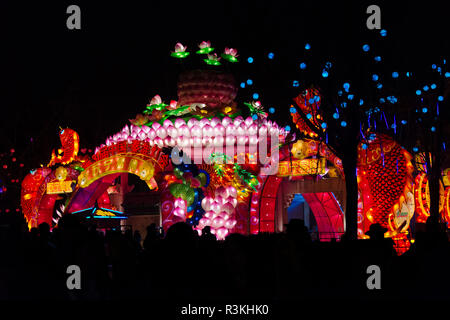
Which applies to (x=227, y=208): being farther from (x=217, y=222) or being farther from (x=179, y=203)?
(x=179, y=203)

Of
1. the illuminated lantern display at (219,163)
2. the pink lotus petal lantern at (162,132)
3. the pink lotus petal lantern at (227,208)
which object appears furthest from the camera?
the pink lotus petal lantern at (162,132)

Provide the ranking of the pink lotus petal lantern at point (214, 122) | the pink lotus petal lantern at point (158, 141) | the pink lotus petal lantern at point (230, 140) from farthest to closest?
the pink lotus petal lantern at point (158, 141)
the pink lotus petal lantern at point (214, 122)
the pink lotus petal lantern at point (230, 140)

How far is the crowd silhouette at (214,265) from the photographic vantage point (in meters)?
5.16

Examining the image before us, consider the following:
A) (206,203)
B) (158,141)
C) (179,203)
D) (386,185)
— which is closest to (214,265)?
(386,185)

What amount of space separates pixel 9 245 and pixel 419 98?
11653 millimetres

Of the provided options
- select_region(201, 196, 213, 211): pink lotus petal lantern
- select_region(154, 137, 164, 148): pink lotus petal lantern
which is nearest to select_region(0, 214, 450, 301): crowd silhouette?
select_region(201, 196, 213, 211): pink lotus petal lantern

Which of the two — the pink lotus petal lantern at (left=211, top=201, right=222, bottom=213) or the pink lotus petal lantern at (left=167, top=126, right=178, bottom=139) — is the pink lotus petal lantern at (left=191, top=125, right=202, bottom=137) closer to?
the pink lotus petal lantern at (left=167, top=126, right=178, bottom=139)

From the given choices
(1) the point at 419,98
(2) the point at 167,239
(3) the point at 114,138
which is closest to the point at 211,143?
(3) the point at 114,138

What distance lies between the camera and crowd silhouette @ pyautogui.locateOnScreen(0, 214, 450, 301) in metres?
5.16

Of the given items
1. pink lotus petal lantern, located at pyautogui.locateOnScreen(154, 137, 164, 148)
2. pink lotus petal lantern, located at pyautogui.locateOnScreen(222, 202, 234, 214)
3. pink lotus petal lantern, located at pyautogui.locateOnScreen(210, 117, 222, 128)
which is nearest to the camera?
pink lotus petal lantern, located at pyautogui.locateOnScreen(222, 202, 234, 214)

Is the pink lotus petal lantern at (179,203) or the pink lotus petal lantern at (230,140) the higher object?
the pink lotus petal lantern at (230,140)

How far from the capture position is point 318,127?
13.9 m

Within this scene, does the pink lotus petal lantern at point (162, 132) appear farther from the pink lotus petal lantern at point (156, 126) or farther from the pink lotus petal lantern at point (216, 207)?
the pink lotus petal lantern at point (216, 207)

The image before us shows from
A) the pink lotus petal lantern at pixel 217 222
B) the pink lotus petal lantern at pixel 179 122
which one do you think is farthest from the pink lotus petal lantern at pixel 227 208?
the pink lotus petal lantern at pixel 179 122
